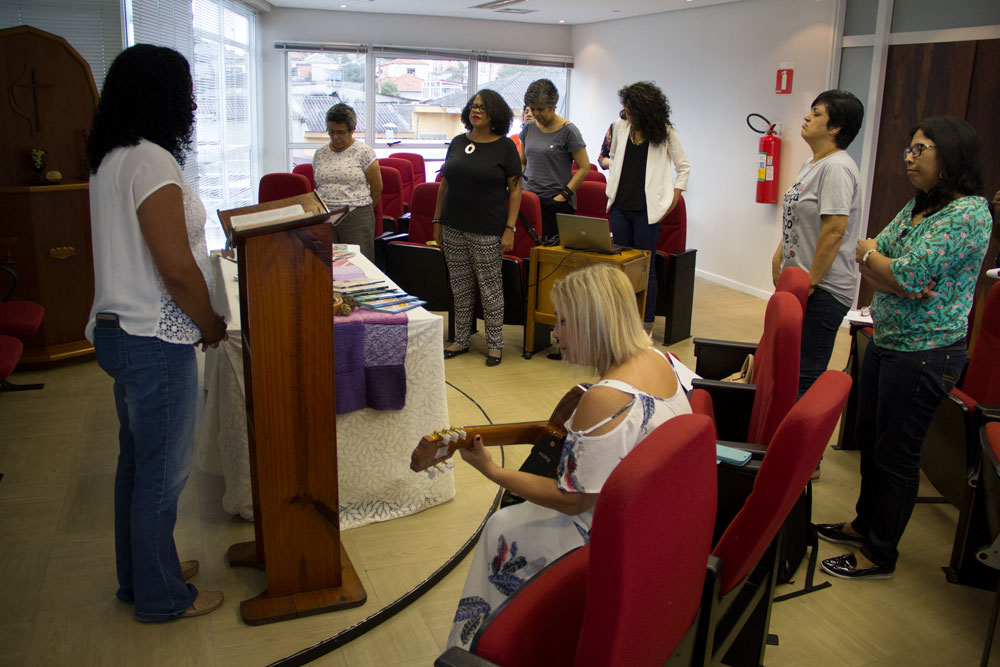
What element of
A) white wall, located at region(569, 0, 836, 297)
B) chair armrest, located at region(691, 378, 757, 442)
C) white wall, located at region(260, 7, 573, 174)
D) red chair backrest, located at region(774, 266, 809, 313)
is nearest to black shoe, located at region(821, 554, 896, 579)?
chair armrest, located at region(691, 378, 757, 442)

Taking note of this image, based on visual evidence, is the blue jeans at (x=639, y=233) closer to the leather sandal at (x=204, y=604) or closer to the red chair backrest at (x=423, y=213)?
the red chair backrest at (x=423, y=213)

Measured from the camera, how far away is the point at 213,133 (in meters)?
7.77

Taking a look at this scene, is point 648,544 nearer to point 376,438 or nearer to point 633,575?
point 633,575

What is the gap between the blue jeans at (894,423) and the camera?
93.4 inches

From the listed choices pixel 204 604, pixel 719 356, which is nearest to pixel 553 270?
pixel 719 356

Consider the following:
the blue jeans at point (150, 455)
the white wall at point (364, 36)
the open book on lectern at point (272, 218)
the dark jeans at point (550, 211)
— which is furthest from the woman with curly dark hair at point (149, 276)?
the white wall at point (364, 36)

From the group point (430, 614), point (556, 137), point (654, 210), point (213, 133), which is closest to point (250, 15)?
point (213, 133)

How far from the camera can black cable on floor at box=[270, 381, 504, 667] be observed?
2109mm

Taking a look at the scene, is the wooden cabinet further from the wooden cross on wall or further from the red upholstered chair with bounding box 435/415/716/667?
the red upholstered chair with bounding box 435/415/716/667

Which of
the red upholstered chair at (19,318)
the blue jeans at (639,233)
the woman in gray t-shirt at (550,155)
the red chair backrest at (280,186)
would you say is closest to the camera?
the red upholstered chair at (19,318)

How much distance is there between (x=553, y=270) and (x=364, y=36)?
6393 mm

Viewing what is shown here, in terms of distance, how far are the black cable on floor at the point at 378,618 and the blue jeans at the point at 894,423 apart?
1.32 metres

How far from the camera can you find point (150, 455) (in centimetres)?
206

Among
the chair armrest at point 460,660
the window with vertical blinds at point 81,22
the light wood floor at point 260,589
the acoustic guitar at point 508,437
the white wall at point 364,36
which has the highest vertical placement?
the white wall at point 364,36
